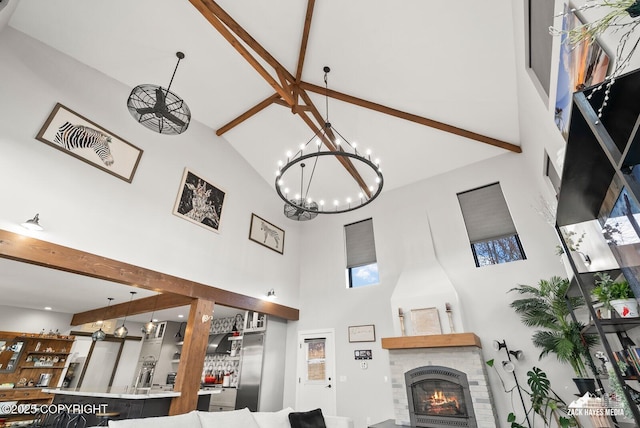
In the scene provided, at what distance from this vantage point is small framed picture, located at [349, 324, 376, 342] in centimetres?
664

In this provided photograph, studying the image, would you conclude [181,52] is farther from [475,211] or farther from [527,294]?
[527,294]

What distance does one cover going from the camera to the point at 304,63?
555cm

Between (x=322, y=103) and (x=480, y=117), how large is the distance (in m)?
3.06

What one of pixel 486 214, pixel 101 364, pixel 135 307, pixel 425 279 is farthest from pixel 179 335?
pixel 486 214

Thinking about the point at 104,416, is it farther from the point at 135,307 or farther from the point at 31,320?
the point at 31,320

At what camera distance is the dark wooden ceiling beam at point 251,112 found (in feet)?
20.6

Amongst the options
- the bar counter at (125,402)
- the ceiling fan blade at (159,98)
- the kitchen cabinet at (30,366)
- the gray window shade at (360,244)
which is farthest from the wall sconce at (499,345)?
the kitchen cabinet at (30,366)

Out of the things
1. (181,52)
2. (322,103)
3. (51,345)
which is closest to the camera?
(181,52)

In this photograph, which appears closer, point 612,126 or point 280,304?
point 612,126

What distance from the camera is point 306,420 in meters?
4.57

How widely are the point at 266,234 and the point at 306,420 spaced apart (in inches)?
173

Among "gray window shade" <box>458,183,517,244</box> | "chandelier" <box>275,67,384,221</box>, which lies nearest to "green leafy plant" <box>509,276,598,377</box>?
"gray window shade" <box>458,183,517,244</box>

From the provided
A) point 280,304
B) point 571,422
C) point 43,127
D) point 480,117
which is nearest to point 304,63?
point 480,117

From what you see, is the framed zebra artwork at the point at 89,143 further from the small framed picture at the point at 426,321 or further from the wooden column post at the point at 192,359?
the small framed picture at the point at 426,321
